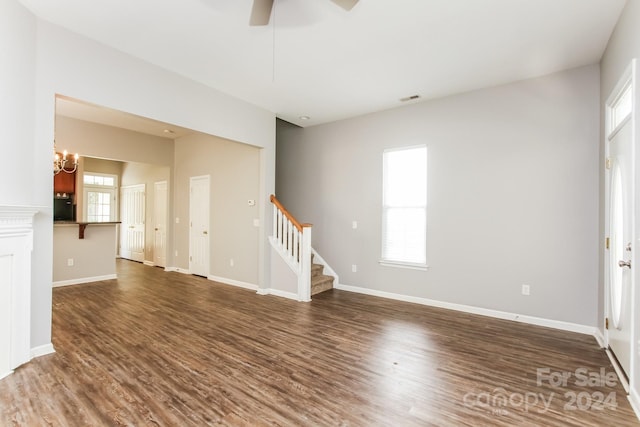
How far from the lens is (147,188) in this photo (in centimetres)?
782

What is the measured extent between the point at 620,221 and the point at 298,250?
3.81 metres

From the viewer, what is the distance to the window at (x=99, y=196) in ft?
27.0

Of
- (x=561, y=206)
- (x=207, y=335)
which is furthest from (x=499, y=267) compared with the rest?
(x=207, y=335)

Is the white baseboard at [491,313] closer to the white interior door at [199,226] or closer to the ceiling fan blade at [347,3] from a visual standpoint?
the white interior door at [199,226]

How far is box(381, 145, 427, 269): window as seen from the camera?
181 inches

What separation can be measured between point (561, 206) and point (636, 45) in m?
1.85

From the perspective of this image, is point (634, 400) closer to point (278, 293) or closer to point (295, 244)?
point (295, 244)

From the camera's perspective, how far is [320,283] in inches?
203

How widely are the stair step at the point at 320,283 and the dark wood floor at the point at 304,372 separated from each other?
3.12 feet

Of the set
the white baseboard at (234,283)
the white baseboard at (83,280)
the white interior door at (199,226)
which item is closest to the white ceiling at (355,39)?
the white interior door at (199,226)

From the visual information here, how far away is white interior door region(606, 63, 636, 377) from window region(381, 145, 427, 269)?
2049 millimetres

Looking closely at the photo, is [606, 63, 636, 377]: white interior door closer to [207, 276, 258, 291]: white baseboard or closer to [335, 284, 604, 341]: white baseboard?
[335, 284, 604, 341]: white baseboard

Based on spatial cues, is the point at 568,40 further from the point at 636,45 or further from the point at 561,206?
the point at 561,206

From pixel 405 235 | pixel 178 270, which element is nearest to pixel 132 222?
pixel 178 270
